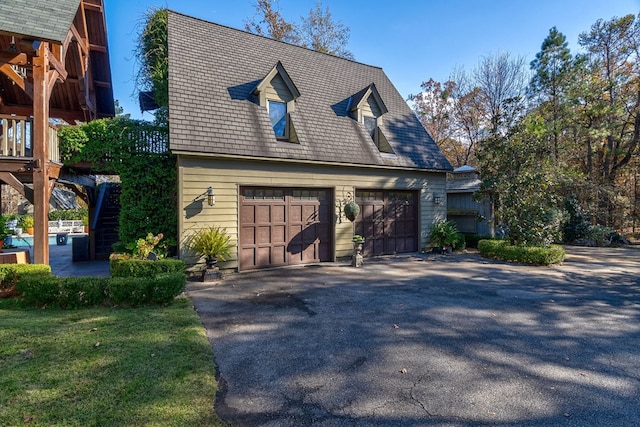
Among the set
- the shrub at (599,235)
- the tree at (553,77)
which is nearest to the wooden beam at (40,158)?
the shrub at (599,235)

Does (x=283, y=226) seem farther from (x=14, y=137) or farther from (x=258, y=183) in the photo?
(x=14, y=137)

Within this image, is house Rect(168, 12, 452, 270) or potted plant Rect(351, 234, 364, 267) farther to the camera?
potted plant Rect(351, 234, 364, 267)

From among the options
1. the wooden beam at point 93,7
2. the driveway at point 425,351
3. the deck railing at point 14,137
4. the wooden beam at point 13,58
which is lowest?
the driveway at point 425,351

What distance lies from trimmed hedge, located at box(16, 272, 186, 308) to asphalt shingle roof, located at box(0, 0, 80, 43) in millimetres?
4839

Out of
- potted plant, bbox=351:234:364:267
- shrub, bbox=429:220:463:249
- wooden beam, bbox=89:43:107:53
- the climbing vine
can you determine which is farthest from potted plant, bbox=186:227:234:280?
wooden beam, bbox=89:43:107:53

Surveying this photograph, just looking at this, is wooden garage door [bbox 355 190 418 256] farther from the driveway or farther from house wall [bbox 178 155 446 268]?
the driveway

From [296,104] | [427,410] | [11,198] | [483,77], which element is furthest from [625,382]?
[11,198]

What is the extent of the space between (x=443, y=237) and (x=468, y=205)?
3.25 m

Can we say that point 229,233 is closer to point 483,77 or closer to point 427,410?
point 427,410

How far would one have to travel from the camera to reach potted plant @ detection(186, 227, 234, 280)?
25.2 ft

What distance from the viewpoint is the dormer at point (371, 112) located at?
37.0 feet

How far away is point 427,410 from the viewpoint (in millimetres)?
2672

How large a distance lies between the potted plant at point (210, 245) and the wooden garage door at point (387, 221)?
14.9 feet

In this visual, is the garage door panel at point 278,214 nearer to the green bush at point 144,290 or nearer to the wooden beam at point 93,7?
the green bush at point 144,290
